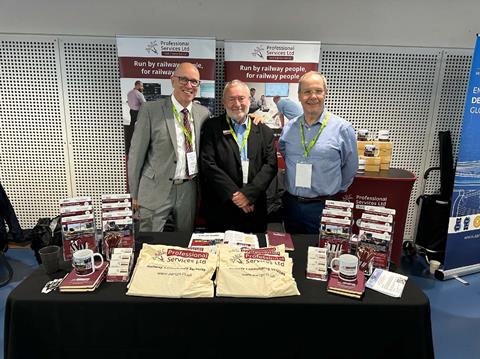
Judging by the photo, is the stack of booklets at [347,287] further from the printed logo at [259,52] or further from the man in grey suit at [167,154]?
the printed logo at [259,52]

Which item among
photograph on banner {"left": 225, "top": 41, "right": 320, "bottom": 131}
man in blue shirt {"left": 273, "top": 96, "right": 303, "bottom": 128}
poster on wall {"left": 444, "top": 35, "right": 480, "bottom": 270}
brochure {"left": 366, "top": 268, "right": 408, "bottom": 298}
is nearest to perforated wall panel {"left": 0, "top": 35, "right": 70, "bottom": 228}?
photograph on banner {"left": 225, "top": 41, "right": 320, "bottom": 131}

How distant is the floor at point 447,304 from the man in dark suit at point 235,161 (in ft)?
5.48

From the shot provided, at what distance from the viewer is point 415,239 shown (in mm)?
3939

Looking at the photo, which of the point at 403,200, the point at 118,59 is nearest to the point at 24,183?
the point at 118,59

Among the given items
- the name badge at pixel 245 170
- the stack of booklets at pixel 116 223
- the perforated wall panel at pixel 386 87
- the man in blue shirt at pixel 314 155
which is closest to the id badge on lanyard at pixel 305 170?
the man in blue shirt at pixel 314 155

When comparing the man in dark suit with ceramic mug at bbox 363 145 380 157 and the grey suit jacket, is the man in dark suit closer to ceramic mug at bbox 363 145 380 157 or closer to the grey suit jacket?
the grey suit jacket

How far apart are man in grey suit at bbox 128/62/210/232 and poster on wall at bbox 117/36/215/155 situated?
28.7 inches

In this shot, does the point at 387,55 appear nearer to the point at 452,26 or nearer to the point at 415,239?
the point at 452,26

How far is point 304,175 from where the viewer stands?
2562 mm

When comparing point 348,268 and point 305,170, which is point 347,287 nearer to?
point 348,268

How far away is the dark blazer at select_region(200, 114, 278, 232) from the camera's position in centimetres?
260

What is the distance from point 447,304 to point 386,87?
7.20 ft

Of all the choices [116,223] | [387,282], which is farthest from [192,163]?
[387,282]

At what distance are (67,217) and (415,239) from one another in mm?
3609
